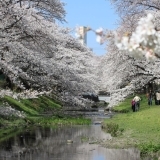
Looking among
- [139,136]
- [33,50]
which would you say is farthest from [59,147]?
[33,50]

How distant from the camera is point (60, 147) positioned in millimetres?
17984

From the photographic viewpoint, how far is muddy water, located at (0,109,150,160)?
51.3ft

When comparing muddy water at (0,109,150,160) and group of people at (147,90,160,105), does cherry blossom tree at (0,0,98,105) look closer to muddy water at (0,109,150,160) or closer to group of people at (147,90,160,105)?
muddy water at (0,109,150,160)

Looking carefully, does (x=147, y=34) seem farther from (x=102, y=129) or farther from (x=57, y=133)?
(x=102, y=129)

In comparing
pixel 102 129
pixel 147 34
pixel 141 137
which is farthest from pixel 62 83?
pixel 147 34

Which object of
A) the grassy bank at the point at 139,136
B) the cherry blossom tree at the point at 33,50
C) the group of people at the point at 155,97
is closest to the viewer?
the grassy bank at the point at 139,136

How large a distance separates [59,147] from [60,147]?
0.04 metres

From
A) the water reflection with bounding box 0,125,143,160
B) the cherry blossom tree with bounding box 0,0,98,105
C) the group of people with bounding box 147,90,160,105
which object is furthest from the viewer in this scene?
the group of people with bounding box 147,90,160,105

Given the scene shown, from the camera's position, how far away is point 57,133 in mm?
23016

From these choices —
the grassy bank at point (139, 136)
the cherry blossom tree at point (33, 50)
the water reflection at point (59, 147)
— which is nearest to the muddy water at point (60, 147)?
the water reflection at point (59, 147)

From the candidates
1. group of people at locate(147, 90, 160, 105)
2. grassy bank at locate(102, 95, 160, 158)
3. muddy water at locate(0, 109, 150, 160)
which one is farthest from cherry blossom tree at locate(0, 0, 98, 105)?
group of people at locate(147, 90, 160, 105)

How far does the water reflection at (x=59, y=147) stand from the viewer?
15620 mm

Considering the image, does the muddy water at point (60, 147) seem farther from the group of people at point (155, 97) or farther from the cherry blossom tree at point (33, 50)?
the group of people at point (155, 97)

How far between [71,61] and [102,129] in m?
16.8
